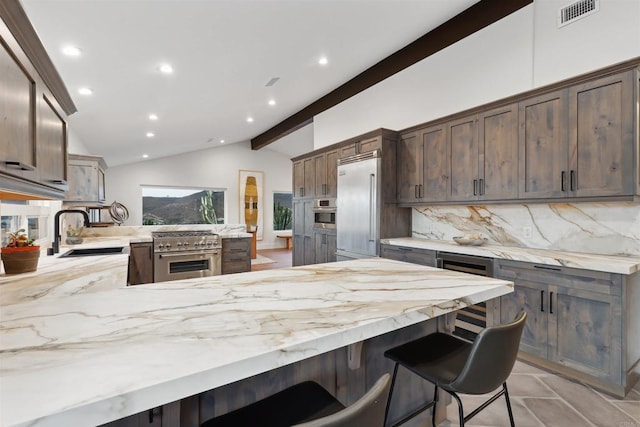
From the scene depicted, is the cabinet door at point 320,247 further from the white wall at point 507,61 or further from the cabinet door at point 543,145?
the cabinet door at point 543,145

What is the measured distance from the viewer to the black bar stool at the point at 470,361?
113 cm

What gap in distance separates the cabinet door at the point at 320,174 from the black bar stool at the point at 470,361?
3679mm

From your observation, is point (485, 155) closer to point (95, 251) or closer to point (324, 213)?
point (324, 213)

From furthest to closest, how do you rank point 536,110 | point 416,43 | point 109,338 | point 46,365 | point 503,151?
point 416,43
point 503,151
point 536,110
point 109,338
point 46,365

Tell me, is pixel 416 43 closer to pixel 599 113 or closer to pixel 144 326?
pixel 599 113

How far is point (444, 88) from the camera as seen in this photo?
12.5 ft

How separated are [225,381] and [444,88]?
405 centimetres

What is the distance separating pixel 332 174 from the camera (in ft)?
15.7

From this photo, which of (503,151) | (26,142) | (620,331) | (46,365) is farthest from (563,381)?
(26,142)

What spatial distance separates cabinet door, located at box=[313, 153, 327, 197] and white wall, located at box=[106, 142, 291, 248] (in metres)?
5.18

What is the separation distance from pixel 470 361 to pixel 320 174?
415cm

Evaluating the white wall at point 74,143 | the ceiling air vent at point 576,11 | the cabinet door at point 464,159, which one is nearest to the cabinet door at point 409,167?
the cabinet door at point 464,159

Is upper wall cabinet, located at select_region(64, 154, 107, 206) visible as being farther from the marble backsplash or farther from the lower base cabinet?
the lower base cabinet

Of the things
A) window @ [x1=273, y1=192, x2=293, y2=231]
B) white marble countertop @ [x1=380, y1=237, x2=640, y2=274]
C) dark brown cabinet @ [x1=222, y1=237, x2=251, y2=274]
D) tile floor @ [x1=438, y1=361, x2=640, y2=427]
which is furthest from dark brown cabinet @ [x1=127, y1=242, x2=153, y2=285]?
window @ [x1=273, y1=192, x2=293, y2=231]
